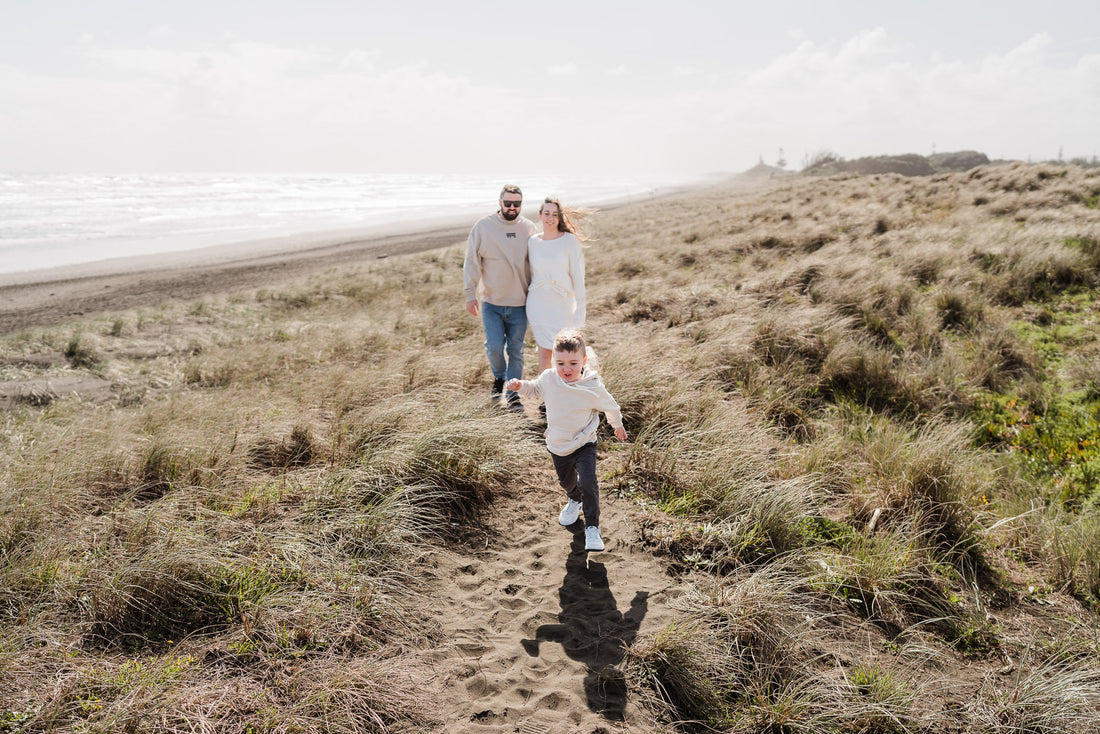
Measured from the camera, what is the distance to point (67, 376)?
8.59 metres

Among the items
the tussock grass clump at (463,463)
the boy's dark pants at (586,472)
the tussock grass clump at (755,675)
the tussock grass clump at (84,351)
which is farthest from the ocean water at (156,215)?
the tussock grass clump at (755,675)

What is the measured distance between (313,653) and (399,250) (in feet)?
82.5

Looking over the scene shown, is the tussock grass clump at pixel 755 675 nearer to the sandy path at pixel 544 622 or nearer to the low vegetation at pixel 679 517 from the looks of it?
the low vegetation at pixel 679 517

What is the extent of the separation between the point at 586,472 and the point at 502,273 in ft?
7.82

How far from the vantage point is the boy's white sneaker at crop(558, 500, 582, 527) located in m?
4.09

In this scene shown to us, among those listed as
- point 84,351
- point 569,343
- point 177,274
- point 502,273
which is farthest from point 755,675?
point 177,274

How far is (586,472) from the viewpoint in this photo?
3.72 metres

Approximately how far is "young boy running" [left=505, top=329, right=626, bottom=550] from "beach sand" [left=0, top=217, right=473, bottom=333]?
14.6 m

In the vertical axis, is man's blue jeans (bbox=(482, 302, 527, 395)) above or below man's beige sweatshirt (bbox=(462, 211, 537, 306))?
below

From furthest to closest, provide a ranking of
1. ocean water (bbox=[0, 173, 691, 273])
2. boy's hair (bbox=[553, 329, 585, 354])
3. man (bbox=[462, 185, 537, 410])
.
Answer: ocean water (bbox=[0, 173, 691, 273]) < man (bbox=[462, 185, 537, 410]) < boy's hair (bbox=[553, 329, 585, 354])

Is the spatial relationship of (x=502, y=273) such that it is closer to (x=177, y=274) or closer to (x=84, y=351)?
(x=84, y=351)

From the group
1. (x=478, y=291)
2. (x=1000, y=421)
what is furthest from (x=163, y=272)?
(x=1000, y=421)

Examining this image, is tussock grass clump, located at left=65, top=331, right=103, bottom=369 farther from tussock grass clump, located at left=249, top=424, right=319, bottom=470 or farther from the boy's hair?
the boy's hair

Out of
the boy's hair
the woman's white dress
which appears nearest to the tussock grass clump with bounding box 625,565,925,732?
the boy's hair
